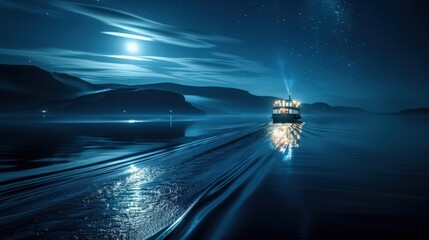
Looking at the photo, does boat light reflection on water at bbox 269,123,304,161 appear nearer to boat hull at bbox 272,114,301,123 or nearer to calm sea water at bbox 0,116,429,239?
calm sea water at bbox 0,116,429,239

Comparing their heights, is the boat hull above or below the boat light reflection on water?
above

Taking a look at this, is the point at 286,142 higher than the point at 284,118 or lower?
lower

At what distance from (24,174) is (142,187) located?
17.2ft

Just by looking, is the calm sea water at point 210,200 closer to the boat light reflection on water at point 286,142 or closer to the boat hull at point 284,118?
the boat light reflection on water at point 286,142

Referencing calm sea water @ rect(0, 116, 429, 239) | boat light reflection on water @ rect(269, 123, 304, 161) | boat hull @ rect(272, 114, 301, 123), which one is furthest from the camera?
boat hull @ rect(272, 114, 301, 123)

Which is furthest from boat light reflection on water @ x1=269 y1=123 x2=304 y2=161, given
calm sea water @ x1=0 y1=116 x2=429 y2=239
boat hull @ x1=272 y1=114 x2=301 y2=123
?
boat hull @ x1=272 y1=114 x2=301 y2=123

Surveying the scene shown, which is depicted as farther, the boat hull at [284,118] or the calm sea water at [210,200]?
the boat hull at [284,118]

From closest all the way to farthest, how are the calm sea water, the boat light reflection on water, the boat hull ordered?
the calm sea water → the boat light reflection on water → the boat hull

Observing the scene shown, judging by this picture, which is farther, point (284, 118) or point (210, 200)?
point (284, 118)

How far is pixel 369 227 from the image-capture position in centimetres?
675

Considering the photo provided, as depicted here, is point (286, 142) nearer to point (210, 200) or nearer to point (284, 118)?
point (210, 200)

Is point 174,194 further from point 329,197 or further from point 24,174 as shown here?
point 24,174

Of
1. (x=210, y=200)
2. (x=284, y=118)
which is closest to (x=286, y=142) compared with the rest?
(x=210, y=200)

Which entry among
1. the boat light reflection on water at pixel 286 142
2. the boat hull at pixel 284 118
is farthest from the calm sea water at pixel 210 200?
the boat hull at pixel 284 118
